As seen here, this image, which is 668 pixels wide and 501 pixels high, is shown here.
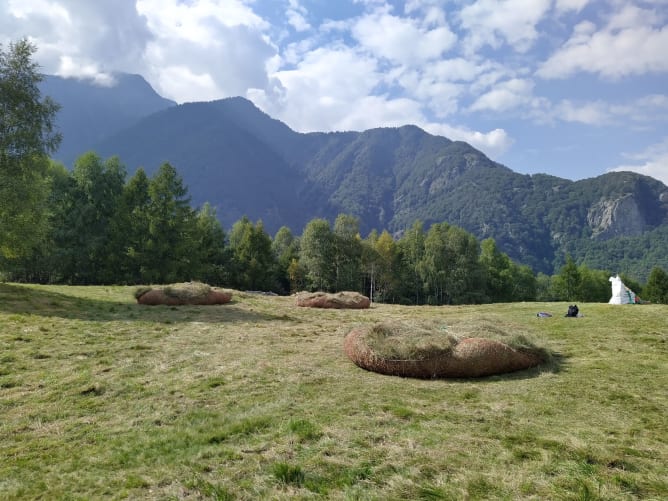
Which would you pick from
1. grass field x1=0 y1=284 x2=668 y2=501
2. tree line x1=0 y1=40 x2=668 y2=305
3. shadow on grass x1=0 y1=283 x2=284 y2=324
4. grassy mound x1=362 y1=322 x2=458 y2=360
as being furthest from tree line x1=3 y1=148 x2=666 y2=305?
grassy mound x1=362 y1=322 x2=458 y2=360

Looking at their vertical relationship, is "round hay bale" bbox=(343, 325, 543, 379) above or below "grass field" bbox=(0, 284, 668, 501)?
above

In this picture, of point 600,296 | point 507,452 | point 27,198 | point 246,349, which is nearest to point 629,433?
point 507,452

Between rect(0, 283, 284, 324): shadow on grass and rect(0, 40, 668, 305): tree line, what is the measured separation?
16.2ft

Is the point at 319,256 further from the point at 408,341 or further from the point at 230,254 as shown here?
the point at 408,341

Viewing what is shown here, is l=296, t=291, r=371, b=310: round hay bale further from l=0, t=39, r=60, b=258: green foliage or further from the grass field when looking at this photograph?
l=0, t=39, r=60, b=258: green foliage

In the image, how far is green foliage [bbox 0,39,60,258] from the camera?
20297mm

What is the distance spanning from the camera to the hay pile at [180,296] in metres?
21.3

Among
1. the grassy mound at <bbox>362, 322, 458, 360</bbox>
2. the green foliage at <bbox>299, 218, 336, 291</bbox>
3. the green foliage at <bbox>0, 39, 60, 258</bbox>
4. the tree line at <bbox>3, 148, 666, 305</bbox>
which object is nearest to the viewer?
the grassy mound at <bbox>362, 322, 458, 360</bbox>

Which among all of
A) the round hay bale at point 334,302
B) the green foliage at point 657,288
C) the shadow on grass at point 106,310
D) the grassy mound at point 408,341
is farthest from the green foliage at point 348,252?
the green foliage at point 657,288

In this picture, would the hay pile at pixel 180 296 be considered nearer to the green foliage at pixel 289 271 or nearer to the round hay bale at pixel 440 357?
the round hay bale at pixel 440 357

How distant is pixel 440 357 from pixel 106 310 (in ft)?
51.9

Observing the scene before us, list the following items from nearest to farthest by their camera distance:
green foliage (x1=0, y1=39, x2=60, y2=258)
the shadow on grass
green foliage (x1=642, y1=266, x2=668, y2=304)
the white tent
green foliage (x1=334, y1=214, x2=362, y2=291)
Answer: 1. the shadow on grass
2. green foliage (x1=0, y1=39, x2=60, y2=258)
3. the white tent
4. green foliage (x1=334, y1=214, x2=362, y2=291)
5. green foliage (x1=642, y1=266, x2=668, y2=304)

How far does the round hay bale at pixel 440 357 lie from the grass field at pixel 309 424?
1.01 ft

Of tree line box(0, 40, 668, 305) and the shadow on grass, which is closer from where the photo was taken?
the shadow on grass
